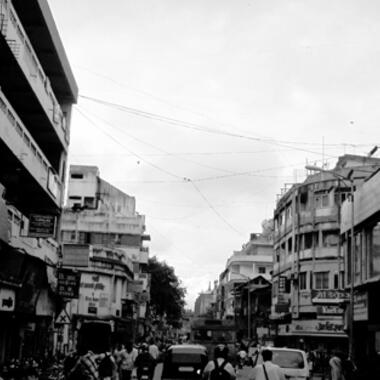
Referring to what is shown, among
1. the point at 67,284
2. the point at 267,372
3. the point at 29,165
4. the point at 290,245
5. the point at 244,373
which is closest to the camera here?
the point at 267,372

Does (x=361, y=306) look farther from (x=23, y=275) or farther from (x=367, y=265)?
(x=23, y=275)

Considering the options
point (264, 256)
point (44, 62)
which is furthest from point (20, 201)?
point (264, 256)

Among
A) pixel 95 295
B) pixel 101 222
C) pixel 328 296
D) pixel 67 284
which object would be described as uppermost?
pixel 101 222

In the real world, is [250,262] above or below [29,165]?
above

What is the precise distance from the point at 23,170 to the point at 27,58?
444 centimetres

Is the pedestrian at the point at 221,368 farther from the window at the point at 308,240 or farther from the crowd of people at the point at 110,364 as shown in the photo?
the window at the point at 308,240

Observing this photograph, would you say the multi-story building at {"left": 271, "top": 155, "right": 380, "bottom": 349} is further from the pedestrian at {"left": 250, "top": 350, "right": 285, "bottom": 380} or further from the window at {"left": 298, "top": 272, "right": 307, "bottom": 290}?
the pedestrian at {"left": 250, "top": 350, "right": 285, "bottom": 380}

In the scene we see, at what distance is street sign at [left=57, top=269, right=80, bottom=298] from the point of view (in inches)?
1486

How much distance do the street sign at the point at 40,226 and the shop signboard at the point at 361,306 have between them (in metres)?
13.2

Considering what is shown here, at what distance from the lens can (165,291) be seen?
346 feet

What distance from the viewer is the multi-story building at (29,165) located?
2523 cm

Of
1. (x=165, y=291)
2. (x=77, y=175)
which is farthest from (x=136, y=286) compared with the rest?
(x=165, y=291)

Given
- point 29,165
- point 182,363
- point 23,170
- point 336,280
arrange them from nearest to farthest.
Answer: point 182,363, point 29,165, point 23,170, point 336,280

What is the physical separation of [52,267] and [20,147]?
39.4ft
